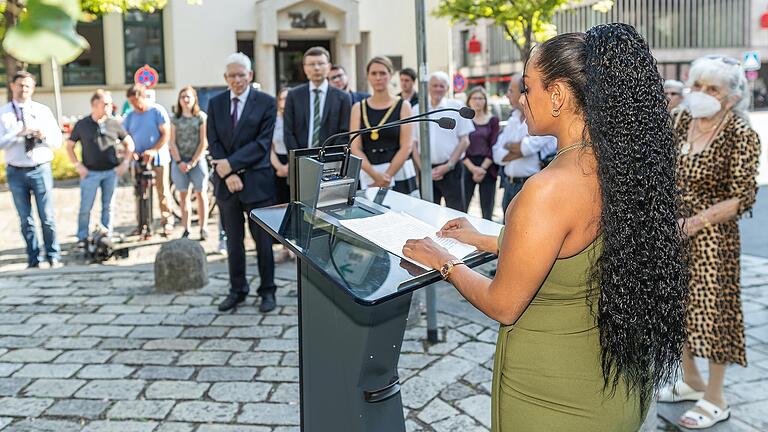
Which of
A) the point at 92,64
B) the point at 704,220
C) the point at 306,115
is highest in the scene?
the point at 92,64

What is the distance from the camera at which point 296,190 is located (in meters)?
2.86

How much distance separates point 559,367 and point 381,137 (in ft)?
14.4

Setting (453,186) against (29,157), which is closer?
(453,186)

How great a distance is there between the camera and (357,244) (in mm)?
2299

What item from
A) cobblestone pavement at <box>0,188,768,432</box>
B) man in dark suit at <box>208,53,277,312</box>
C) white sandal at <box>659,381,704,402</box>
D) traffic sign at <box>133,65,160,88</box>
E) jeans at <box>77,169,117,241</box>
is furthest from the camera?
traffic sign at <box>133,65,160,88</box>

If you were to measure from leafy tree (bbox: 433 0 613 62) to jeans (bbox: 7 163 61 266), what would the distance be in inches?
413

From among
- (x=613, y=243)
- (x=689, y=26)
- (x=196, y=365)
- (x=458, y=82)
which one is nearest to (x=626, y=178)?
(x=613, y=243)

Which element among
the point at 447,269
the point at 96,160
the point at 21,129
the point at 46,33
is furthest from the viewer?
the point at 96,160

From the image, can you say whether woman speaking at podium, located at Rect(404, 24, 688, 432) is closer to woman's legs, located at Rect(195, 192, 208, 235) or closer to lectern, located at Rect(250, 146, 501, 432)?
lectern, located at Rect(250, 146, 501, 432)

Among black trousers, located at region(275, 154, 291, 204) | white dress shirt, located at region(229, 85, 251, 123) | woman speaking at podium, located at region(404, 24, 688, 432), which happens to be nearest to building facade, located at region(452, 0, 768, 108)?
black trousers, located at region(275, 154, 291, 204)

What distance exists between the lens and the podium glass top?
1940 millimetres

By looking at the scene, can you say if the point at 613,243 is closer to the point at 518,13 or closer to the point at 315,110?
the point at 315,110

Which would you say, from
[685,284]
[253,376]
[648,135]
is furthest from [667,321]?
[253,376]

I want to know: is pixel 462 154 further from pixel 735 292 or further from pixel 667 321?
pixel 667 321
